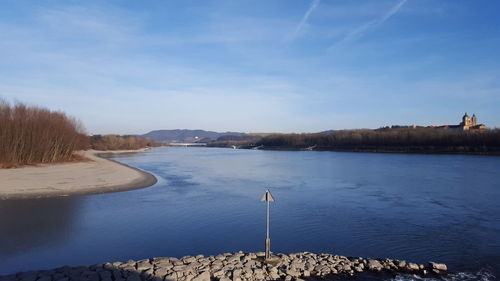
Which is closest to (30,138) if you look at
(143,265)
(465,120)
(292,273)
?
(143,265)

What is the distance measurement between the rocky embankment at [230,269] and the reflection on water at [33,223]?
2.55 meters

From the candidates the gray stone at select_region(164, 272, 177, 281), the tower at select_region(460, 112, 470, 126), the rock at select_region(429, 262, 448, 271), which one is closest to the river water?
the rock at select_region(429, 262, 448, 271)

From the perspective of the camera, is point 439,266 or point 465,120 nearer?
point 439,266

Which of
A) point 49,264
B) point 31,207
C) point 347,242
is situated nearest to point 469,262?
point 347,242

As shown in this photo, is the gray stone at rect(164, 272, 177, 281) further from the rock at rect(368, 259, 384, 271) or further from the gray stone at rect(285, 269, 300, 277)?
the rock at rect(368, 259, 384, 271)

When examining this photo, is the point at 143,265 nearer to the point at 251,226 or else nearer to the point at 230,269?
the point at 230,269

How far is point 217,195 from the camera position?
1641cm

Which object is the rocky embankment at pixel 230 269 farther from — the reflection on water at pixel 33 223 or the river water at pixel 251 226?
the reflection on water at pixel 33 223

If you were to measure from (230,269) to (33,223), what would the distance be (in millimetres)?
7078

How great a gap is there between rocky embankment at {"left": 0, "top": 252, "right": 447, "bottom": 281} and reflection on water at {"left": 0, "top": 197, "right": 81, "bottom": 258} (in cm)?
255

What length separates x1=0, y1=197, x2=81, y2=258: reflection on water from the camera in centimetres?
813

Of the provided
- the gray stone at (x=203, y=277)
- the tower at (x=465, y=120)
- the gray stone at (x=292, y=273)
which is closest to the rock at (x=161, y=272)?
the gray stone at (x=203, y=277)

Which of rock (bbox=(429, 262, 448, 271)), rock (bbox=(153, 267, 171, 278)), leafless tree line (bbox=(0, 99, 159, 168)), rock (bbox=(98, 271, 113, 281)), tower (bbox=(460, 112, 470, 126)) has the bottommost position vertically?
rock (bbox=(429, 262, 448, 271))

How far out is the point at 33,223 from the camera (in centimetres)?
1022
